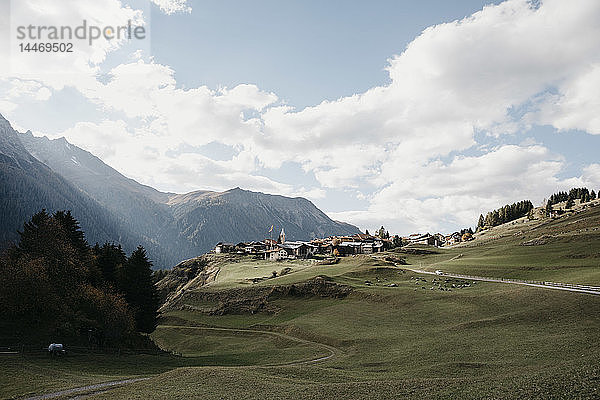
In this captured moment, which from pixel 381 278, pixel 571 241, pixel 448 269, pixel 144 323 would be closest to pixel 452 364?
pixel 144 323

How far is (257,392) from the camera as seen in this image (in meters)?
29.7

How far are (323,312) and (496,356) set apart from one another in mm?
52784

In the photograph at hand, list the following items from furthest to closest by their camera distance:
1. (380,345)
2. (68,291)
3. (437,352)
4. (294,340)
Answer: (294,340) < (68,291) < (380,345) < (437,352)

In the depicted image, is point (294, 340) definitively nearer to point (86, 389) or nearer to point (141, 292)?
point (141, 292)

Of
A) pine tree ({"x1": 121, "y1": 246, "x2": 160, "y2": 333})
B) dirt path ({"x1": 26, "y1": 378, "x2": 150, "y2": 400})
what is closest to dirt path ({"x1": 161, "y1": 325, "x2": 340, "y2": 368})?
dirt path ({"x1": 26, "y1": 378, "x2": 150, "y2": 400})

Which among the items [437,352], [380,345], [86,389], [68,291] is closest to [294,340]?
[380,345]

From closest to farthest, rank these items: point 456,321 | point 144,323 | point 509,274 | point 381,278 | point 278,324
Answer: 1. point 456,321
2. point 144,323
3. point 278,324
4. point 509,274
5. point 381,278

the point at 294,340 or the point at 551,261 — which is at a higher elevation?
the point at 551,261

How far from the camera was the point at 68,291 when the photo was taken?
208 feet

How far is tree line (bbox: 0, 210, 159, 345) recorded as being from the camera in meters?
54.3

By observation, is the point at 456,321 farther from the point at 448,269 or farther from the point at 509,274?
the point at 448,269

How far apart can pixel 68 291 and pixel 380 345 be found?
5250 cm

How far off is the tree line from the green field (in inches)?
394

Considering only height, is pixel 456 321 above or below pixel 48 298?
below
